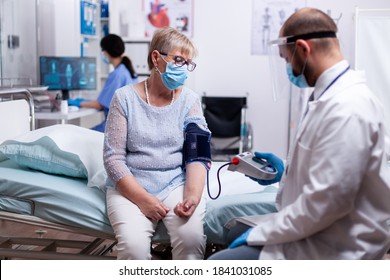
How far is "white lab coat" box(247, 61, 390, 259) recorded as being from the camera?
1.25 m

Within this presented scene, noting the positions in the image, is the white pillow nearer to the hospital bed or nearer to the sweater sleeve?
the hospital bed

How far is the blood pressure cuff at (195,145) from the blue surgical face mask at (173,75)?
16cm

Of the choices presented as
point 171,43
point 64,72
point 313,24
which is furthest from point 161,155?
point 64,72

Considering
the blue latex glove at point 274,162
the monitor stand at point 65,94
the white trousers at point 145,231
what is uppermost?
the monitor stand at point 65,94

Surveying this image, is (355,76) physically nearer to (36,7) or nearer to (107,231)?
(107,231)

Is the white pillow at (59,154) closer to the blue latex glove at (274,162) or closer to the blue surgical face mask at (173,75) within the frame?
the blue surgical face mask at (173,75)

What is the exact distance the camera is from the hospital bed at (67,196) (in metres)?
1.97

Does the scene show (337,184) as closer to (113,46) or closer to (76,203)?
(76,203)

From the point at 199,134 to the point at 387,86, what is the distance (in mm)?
3008

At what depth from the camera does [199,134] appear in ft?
6.74

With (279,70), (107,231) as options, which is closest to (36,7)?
(107,231)

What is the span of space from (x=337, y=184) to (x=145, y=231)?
0.78m

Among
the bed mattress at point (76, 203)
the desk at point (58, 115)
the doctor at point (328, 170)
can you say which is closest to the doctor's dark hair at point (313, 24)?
the doctor at point (328, 170)

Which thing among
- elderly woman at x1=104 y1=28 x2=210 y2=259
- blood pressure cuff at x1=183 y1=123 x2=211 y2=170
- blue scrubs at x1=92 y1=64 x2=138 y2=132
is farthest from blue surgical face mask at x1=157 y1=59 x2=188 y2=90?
blue scrubs at x1=92 y1=64 x2=138 y2=132
